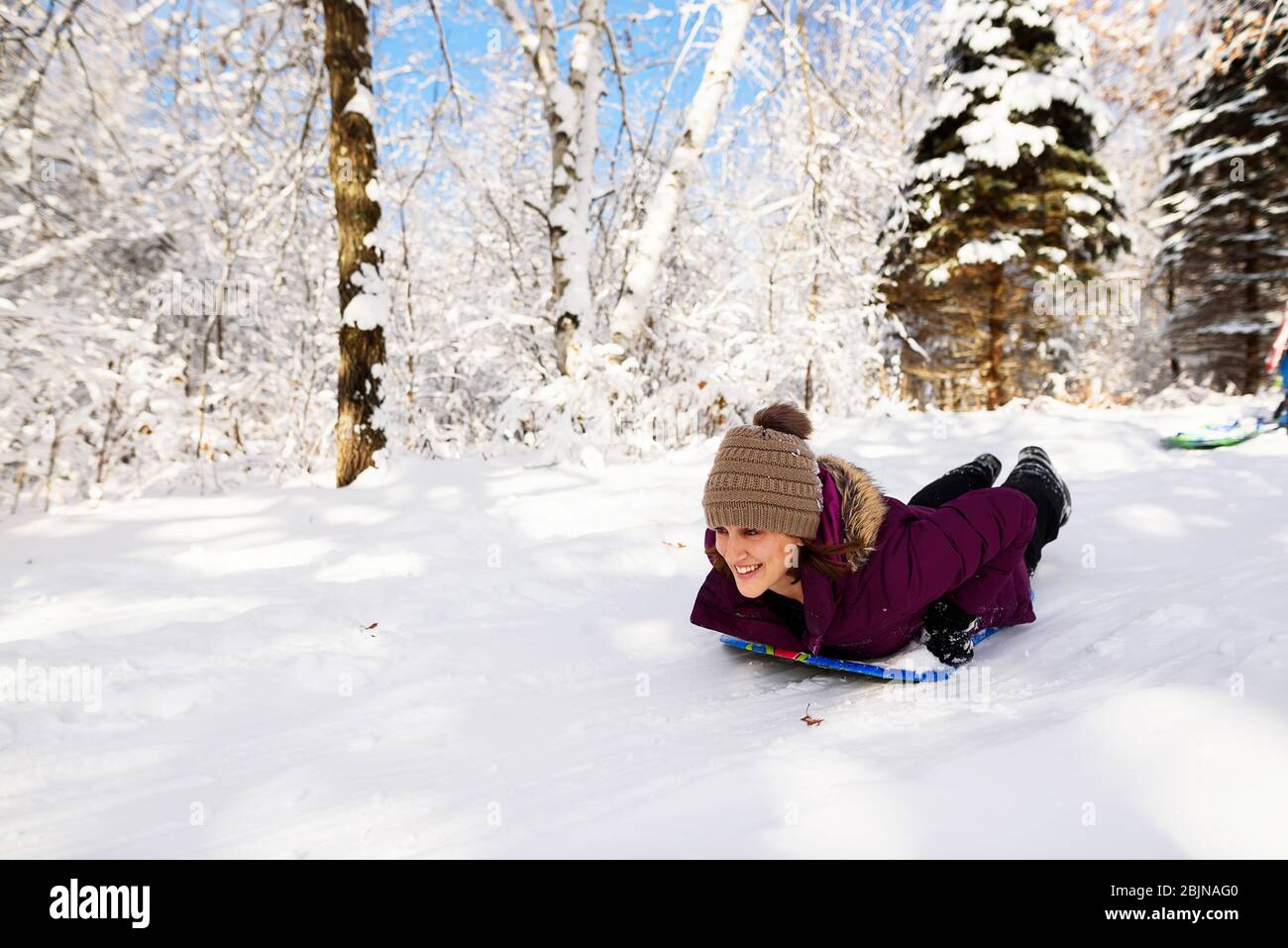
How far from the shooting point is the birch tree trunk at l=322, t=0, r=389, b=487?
453 cm

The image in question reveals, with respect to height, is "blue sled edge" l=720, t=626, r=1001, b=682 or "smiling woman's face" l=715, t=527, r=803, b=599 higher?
"smiling woman's face" l=715, t=527, r=803, b=599

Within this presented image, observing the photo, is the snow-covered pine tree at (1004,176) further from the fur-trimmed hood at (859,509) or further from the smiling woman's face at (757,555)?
the smiling woman's face at (757,555)

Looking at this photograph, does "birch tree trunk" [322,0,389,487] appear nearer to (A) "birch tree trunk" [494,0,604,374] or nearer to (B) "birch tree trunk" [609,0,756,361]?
(A) "birch tree trunk" [494,0,604,374]

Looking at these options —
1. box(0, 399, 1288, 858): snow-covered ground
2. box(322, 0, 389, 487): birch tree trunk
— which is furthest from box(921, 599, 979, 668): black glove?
box(322, 0, 389, 487): birch tree trunk

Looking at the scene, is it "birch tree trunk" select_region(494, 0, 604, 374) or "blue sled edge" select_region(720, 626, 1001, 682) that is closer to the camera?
"blue sled edge" select_region(720, 626, 1001, 682)

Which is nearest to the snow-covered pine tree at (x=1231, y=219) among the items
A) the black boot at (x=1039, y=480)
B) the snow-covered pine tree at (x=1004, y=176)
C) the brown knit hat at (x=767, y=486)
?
the snow-covered pine tree at (x=1004, y=176)

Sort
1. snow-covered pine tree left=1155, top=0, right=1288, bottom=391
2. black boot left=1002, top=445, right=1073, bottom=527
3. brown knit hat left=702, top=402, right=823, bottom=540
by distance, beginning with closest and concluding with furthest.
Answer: brown knit hat left=702, top=402, right=823, bottom=540, black boot left=1002, top=445, right=1073, bottom=527, snow-covered pine tree left=1155, top=0, right=1288, bottom=391

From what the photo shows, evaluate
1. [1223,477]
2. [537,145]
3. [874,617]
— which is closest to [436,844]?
[874,617]

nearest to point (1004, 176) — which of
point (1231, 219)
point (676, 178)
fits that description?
point (1231, 219)

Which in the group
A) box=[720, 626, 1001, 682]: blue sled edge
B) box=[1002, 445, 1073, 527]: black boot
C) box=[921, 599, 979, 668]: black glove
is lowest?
box=[720, 626, 1001, 682]: blue sled edge

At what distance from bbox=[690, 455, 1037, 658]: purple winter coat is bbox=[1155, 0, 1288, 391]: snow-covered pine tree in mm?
13189

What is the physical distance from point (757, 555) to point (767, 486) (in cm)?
18

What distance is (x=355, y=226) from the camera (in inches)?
181
